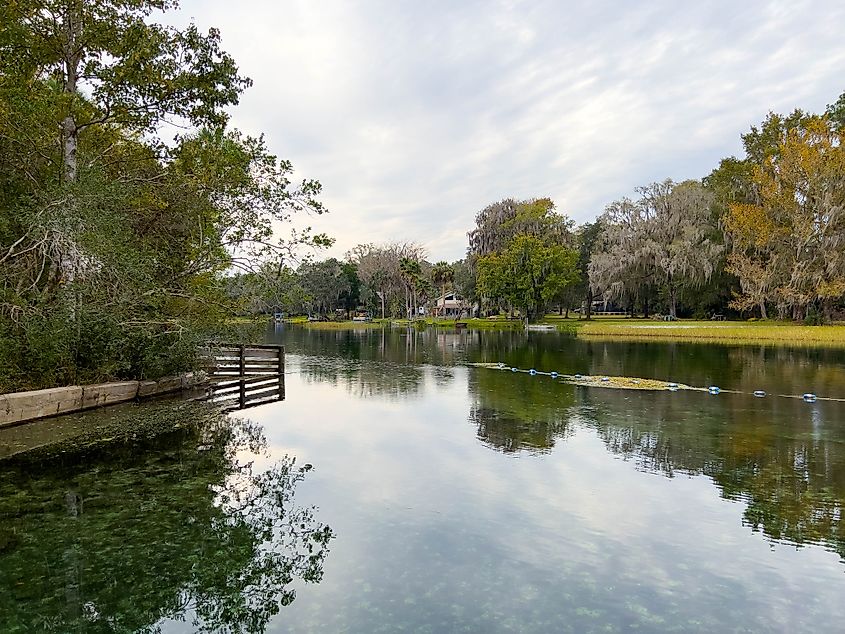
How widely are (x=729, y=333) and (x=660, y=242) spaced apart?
12121mm

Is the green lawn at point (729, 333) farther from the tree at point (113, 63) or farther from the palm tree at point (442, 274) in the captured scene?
the tree at point (113, 63)

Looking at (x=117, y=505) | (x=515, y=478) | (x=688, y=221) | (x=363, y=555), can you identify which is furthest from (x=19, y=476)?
(x=688, y=221)

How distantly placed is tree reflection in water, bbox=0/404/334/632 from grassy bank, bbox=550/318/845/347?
36.6 m

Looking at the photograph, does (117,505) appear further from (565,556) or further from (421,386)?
(421,386)

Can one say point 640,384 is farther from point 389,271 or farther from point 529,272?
point 389,271

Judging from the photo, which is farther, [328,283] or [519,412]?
[328,283]

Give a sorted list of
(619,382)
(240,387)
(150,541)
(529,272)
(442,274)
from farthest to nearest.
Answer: (442,274) → (529,272) → (619,382) → (240,387) → (150,541)

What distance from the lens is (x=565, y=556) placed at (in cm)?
554

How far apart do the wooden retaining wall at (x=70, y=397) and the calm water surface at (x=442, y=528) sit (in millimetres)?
2962

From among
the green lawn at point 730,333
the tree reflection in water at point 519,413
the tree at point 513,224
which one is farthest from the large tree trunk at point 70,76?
the tree at point 513,224

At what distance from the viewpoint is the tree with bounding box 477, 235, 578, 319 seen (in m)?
54.8

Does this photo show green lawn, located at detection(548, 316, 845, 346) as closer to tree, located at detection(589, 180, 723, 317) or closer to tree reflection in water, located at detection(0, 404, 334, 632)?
tree, located at detection(589, 180, 723, 317)

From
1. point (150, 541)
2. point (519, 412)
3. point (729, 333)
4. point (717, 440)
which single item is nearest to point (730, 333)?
point (729, 333)

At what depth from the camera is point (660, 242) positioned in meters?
48.8
